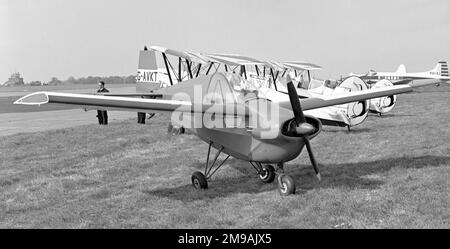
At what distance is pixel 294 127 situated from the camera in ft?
22.8

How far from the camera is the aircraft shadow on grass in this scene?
26.7 ft

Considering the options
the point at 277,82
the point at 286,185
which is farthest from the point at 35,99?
the point at 277,82

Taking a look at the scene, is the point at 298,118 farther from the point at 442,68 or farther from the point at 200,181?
the point at 442,68

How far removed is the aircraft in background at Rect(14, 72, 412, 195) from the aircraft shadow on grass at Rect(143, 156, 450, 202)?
37 centimetres

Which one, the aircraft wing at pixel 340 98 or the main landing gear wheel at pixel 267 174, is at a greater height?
the aircraft wing at pixel 340 98

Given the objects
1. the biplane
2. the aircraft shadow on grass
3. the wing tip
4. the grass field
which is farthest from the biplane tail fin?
the wing tip

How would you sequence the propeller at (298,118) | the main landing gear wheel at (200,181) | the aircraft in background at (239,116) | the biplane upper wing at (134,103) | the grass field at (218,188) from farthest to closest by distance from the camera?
1. the main landing gear wheel at (200,181)
2. the aircraft in background at (239,116)
3. the propeller at (298,118)
4. the biplane upper wing at (134,103)
5. the grass field at (218,188)

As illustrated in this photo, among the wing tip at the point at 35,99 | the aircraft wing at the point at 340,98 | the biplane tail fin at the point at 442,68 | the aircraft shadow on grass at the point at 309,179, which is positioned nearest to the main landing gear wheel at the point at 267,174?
the aircraft shadow on grass at the point at 309,179

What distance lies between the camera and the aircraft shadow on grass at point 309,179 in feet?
26.7

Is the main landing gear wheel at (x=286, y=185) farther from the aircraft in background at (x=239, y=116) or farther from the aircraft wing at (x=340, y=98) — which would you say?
the aircraft wing at (x=340, y=98)

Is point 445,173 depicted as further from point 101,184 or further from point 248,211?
point 101,184

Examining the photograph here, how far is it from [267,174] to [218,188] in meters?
1.07

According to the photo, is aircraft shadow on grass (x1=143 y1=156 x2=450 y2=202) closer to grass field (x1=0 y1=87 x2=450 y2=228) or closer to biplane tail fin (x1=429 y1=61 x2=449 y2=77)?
grass field (x1=0 y1=87 x2=450 y2=228)
